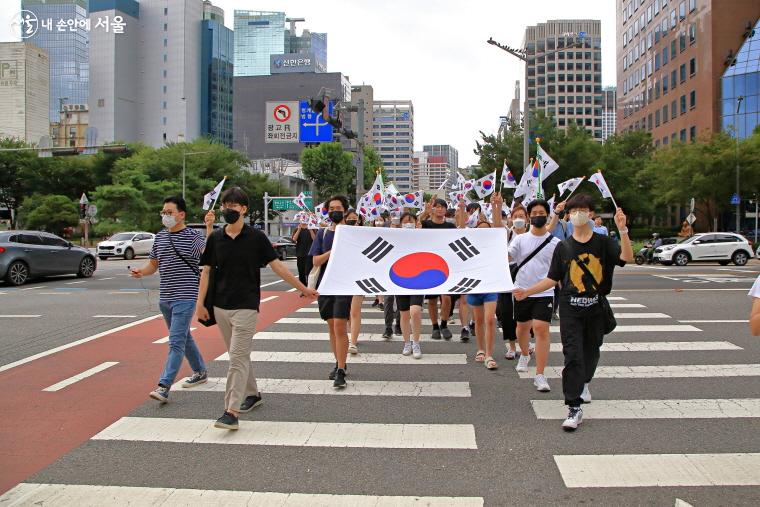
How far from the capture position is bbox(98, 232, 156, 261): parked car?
3559cm

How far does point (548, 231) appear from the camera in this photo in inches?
267

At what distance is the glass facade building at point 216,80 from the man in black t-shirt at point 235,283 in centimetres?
11356

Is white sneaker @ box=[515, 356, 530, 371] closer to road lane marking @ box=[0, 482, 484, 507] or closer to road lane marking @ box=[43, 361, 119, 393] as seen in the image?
road lane marking @ box=[0, 482, 484, 507]

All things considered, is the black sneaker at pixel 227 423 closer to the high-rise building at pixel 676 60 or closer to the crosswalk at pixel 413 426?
A: the crosswalk at pixel 413 426

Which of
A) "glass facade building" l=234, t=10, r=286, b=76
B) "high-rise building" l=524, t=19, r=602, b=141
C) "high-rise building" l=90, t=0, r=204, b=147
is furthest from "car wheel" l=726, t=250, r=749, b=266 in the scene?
"high-rise building" l=524, t=19, r=602, b=141

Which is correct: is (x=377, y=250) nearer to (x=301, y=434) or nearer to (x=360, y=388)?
(x=360, y=388)

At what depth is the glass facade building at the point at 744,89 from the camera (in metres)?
52.8

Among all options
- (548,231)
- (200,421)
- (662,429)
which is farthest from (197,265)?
(662,429)

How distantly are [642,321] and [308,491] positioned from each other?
8.43 meters

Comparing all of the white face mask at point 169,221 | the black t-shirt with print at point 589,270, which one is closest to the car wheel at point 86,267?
the white face mask at point 169,221

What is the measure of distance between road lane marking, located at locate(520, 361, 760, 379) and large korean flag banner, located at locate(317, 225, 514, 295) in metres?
1.23

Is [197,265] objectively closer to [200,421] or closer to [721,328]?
[200,421]

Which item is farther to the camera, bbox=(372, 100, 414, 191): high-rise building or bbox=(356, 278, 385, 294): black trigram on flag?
bbox=(372, 100, 414, 191): high-rise building

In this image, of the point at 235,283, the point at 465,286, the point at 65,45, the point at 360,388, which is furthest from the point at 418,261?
the point at 65,45
